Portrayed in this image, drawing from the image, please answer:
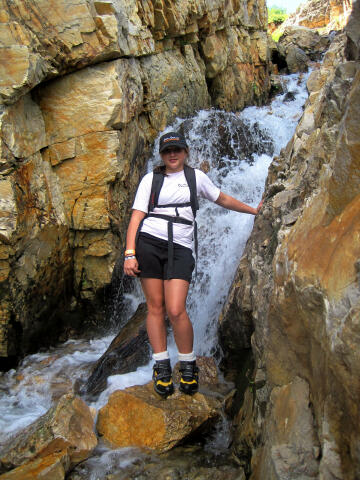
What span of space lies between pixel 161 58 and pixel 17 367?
6998 millimetres

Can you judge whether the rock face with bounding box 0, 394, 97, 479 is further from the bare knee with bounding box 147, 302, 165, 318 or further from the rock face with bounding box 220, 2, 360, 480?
the rock face with bounding box 220, 2, 360, 480

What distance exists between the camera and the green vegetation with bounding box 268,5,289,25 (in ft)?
112

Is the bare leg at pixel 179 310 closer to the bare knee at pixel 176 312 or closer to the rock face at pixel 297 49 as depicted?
the bare knee at pixel 176 312

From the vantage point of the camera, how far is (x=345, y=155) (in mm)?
2342

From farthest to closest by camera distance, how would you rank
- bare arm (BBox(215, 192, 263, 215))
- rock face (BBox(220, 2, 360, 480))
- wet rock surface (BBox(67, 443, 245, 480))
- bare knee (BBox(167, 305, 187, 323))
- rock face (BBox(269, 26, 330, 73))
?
1. rock face (BBox(269, 26, 330, 73))
2. bare arm (BBox(215, 192, 263, 215))
3. bare knee (BBox(167, 305, 187, 323))
4. wet rock surface (BBox(67, 443, 245, 480))
5. rock face (BBox(220, 2, 360, 480))

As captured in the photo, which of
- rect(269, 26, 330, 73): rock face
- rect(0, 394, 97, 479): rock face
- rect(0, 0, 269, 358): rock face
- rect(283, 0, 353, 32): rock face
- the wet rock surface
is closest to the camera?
the wet rock surface

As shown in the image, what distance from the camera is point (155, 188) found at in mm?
3963

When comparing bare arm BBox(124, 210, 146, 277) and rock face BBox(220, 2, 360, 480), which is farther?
bare arm BBox(124, 210, 146, 277)

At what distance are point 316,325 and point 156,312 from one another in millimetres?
1927

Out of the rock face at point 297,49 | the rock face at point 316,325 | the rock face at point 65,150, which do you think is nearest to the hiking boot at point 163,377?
the rock face at point 316,325

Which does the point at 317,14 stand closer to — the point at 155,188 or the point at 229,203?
the point at 229,203

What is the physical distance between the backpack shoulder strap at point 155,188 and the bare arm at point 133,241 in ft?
0.41

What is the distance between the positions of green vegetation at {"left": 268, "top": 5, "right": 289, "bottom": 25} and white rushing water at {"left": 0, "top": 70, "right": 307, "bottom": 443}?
87.6 ft

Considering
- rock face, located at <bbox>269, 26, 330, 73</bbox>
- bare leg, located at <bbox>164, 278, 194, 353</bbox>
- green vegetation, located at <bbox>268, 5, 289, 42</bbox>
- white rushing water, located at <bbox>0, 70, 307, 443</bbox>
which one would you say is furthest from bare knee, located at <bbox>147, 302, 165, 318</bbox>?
green vegetation, located at <bbox>268, 5, 289, 42</bbox>
